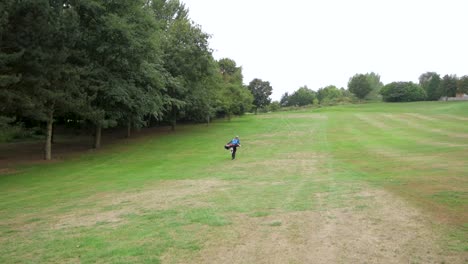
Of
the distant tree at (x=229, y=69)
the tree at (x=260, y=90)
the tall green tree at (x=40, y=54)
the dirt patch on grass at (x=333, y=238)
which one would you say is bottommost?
the dirt patch on grass at (x=333, y=238)

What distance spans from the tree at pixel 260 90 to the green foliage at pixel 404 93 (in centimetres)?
3398

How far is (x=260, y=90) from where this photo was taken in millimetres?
85562

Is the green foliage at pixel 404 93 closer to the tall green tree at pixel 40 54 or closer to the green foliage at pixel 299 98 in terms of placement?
the green foliage at pixel 299 98

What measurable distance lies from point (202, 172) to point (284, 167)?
4.30 metres

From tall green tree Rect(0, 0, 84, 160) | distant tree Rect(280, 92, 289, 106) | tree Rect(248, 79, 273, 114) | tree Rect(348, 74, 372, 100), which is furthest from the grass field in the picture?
distant tree Rect(280, 92, 289, 106)

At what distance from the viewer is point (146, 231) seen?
7.94m

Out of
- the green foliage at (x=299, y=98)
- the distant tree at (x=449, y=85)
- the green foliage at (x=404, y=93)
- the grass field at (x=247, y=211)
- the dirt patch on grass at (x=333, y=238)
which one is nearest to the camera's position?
the dirt patch on grass at (x=333, y=238)

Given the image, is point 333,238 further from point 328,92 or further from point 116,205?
point 328,92

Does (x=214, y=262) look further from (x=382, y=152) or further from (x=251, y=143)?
(x=251, y=143)

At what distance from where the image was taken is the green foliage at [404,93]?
93.2 m

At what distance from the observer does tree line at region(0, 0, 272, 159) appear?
64.4ft

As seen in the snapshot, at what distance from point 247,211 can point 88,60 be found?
814 inches

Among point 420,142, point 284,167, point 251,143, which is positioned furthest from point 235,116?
point 284,167

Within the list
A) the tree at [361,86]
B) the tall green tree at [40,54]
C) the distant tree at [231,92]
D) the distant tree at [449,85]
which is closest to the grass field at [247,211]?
the tall green tree at [40,54]
